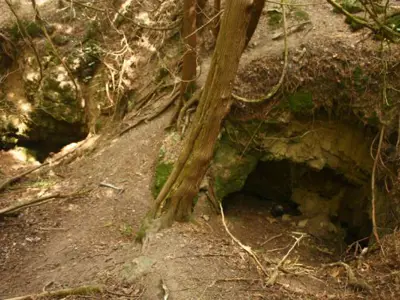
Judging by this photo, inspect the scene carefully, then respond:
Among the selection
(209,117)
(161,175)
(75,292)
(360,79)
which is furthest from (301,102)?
(75,292)

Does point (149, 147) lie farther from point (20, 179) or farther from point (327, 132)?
point (327, 132)

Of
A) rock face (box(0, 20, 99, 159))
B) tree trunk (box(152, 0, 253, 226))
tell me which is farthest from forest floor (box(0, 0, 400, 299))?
rock face (box(0, 20, 99, 159))

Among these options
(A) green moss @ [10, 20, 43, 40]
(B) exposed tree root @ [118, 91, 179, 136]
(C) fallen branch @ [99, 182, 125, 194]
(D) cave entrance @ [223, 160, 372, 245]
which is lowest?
(D) cave entrance @ [223, 160, 372, 245]

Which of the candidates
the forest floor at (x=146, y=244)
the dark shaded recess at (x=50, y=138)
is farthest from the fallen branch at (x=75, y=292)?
the dark shaded recess at (x=50, y=138)

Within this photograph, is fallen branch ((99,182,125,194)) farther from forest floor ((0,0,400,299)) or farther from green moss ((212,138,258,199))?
green moss ((212,138,258,199))

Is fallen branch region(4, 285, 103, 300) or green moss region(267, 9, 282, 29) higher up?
green moss region(267, 9, 282, 29)

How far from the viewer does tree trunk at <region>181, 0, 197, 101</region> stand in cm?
686

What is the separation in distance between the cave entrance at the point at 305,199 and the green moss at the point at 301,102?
1256 mm

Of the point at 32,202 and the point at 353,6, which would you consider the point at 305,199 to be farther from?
the point at 32,202

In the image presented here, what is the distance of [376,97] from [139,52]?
6054 millimetres

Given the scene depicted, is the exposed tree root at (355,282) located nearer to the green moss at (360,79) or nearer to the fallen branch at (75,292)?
the fallen branch at (75,292)

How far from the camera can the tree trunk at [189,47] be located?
6.86 m

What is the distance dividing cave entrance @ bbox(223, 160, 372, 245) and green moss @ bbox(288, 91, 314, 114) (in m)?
1.26

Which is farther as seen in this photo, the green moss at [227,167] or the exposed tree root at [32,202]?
the green moss at [227,167]
